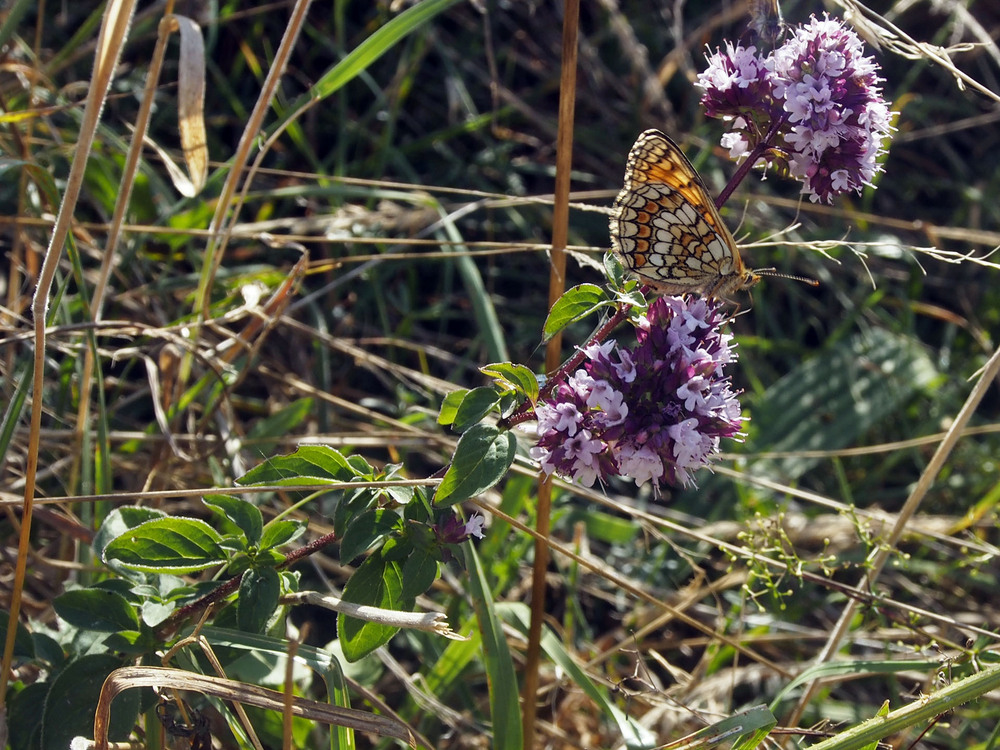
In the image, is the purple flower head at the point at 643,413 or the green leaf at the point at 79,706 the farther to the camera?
the green leaf at the point at 79,706

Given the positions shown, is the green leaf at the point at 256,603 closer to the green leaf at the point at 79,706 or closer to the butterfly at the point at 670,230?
the green leaf at the point at 79,706

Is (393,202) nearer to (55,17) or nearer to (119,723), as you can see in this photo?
(55,17)

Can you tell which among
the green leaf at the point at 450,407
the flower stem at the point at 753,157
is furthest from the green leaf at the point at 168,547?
the flower stem at the point at 753,157

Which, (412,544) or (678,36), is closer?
(412,544)

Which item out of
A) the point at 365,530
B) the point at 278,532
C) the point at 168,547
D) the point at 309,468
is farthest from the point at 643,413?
the point at 168,547

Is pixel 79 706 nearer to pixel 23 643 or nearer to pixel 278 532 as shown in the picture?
pixel 23 643

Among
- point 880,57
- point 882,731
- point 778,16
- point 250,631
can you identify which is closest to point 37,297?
point 250,631

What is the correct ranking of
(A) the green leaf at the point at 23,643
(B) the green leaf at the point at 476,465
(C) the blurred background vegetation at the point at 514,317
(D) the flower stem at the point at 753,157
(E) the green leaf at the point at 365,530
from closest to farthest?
(B) the green leaf at the point at 476,465, (E) the green leaf at the point at 365,530, (D) the flower stem at the point at 753,157, (A) the green leaf at the point at 23,643, (C) the blurred background vegetation at the point at 514,317
